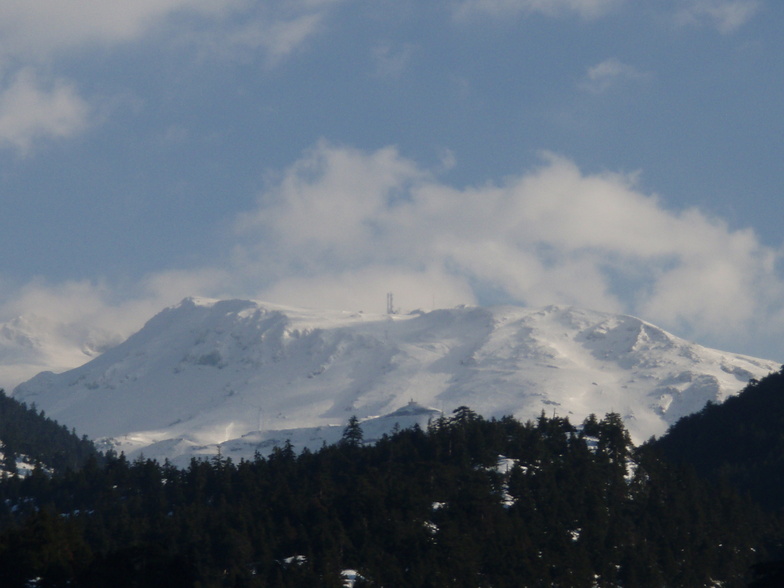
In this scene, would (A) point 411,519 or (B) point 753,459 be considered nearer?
(A) point 411,519

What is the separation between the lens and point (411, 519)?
435 feet

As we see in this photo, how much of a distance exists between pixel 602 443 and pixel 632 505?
19.0 metres

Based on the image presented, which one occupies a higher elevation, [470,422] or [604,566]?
[470,422]

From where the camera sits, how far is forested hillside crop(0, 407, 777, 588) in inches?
4496

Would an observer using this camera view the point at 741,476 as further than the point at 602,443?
Yes

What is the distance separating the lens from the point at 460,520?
132750 mm

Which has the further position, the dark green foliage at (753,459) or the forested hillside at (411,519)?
the dark green foliage at (753,459)

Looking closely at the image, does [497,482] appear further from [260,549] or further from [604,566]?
[260,549]

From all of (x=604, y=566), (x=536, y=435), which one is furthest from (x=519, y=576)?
(x=536, y=435)

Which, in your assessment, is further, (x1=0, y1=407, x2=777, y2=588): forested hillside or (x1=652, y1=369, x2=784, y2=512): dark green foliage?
(x1=652, y1=369, x2=784, y2=512): dark green foliage

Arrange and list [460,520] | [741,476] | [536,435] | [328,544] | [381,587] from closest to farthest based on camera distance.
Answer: [381,587] < [328,544] < [460,520] < [536,435] < [741,476]

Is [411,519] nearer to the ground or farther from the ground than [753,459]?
nearer to the ground

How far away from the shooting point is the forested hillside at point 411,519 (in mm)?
114188

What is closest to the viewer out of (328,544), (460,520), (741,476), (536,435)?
(328,544)
